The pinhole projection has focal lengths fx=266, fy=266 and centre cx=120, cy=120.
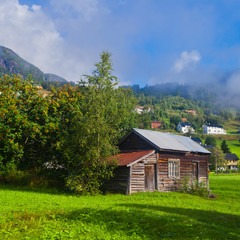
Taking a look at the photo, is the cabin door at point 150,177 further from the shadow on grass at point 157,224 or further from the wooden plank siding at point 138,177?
the shadow on grass at point 157,224

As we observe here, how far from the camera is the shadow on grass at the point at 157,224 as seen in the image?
10359 millimetres

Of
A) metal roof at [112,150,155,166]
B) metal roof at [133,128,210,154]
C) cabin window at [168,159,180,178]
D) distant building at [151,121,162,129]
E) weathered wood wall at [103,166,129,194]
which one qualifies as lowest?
weathered wood wall at [103,166,129,194]

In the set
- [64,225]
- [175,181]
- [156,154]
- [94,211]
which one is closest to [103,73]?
[156,154]

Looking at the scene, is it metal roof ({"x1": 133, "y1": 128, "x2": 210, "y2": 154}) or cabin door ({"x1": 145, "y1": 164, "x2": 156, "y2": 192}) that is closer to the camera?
cabin door ({"x1": 145, "y1": 164, "x2": 156, "y2": 192})

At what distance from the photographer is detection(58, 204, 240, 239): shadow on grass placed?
10.4 meters

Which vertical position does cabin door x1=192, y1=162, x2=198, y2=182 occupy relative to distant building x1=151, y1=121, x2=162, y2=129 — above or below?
below

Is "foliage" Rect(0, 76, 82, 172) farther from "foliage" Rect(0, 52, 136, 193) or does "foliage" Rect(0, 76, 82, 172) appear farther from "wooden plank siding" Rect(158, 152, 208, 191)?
"wooden plank siding" Rect(158, 152, 208, 191)

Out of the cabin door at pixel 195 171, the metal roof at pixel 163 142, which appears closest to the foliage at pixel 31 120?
the metal roof at pixel 163 142

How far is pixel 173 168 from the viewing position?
27.9 metres

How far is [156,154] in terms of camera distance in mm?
26203

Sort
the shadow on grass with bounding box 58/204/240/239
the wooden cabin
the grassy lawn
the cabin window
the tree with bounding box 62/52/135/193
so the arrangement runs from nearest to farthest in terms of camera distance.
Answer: the grassy lawn < the shadow on grass with bounding box 58/204/240/239 < the tree with bounding box 62/52/135/193 < the wooden cabin < the cabin window

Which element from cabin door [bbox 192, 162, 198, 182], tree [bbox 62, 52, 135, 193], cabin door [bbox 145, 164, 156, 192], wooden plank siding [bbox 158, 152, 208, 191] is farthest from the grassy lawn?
cabin door [bbox 192, 162, 198, 182]

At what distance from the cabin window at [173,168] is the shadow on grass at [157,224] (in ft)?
43.5

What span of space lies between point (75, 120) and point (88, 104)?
244 centimetres
